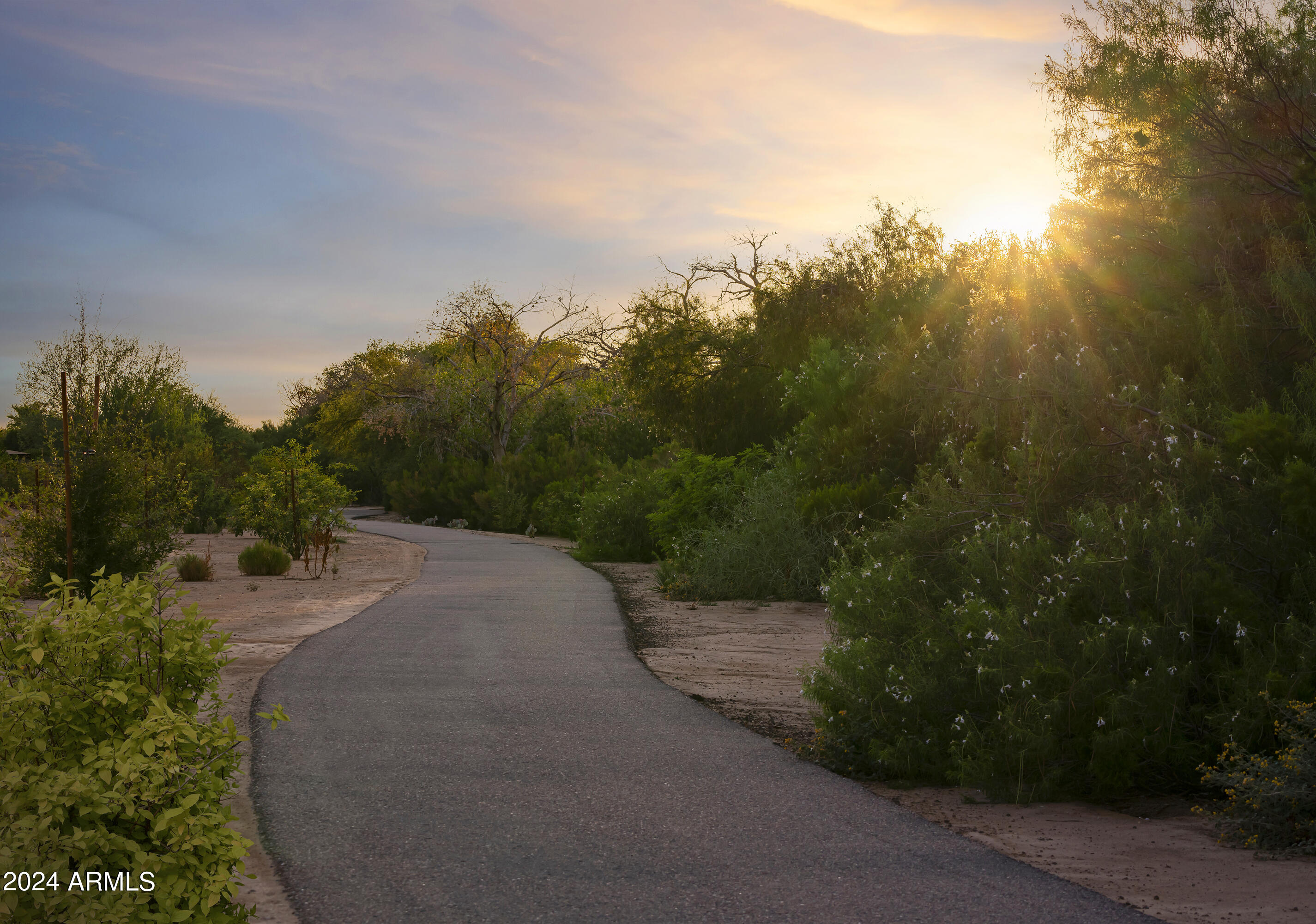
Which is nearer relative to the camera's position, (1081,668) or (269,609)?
(1081,668)

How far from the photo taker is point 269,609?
48.9 ft

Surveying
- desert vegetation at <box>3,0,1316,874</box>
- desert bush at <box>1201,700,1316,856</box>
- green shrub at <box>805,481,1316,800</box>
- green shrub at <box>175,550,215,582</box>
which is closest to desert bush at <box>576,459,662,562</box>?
desert vegetation at <box>3,0,1316,874</box>

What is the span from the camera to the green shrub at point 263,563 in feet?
67.4

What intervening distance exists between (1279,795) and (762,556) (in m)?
11.5

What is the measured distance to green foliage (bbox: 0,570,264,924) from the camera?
3148 millimetres

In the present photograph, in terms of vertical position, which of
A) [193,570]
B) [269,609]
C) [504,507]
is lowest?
[269,609]

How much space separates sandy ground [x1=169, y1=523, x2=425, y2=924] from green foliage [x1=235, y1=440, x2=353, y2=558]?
1.00 meters

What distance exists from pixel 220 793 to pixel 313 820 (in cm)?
207

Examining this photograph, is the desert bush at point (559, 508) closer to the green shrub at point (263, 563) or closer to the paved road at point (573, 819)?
the green shrub at point (263, 563)

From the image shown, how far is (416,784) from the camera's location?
6.02 metres

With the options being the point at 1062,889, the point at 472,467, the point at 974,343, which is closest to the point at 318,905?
the point at 1062,889

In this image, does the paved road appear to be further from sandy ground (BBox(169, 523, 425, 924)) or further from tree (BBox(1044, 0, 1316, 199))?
tree (BBox(1044, 0, 1316, 199))

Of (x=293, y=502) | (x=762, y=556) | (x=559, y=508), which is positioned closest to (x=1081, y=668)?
(x=762, y=556)

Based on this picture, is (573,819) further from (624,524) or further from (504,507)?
(504,507)
